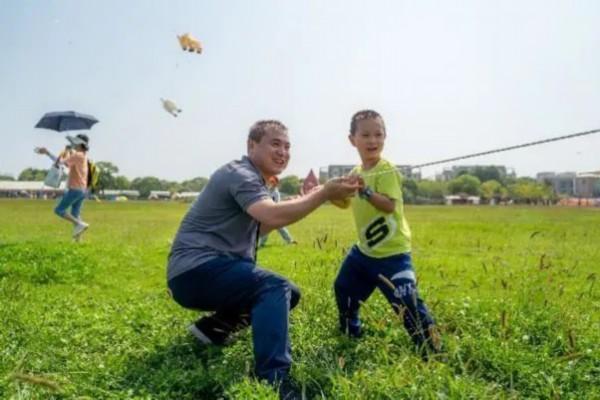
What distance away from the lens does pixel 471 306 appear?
519 centimetres

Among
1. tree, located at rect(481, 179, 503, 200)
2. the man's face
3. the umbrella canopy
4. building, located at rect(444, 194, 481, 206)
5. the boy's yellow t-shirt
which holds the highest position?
the umbrella canopy

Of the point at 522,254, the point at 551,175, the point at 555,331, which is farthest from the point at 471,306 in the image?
the point at 551,175

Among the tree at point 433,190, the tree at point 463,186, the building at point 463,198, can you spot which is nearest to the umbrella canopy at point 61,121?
the tree at point 433,190

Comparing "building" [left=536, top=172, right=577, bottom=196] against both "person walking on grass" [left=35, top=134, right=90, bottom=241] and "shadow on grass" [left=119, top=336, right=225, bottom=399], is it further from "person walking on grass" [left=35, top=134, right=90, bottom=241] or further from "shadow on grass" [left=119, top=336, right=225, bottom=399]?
"shadow on grass" [left=119, top=336, right=225, bottom=399]

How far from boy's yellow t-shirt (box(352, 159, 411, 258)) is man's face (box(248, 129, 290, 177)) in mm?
642

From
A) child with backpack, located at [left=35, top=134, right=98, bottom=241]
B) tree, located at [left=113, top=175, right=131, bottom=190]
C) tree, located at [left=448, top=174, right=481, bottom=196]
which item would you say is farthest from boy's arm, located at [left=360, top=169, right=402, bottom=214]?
tree, located at [left=113, top=175, right=131, bottom=190]

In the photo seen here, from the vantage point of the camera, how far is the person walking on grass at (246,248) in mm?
3719

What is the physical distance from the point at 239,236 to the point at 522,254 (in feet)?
25.9

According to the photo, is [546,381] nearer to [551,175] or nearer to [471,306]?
[471,306]

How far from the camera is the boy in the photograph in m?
4.28

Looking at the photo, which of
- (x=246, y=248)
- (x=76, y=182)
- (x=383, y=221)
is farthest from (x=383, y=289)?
(x=76, y=182)

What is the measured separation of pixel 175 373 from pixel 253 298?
0.68 m

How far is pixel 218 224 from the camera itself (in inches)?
164

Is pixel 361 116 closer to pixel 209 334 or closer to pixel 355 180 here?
pixel 355 180
